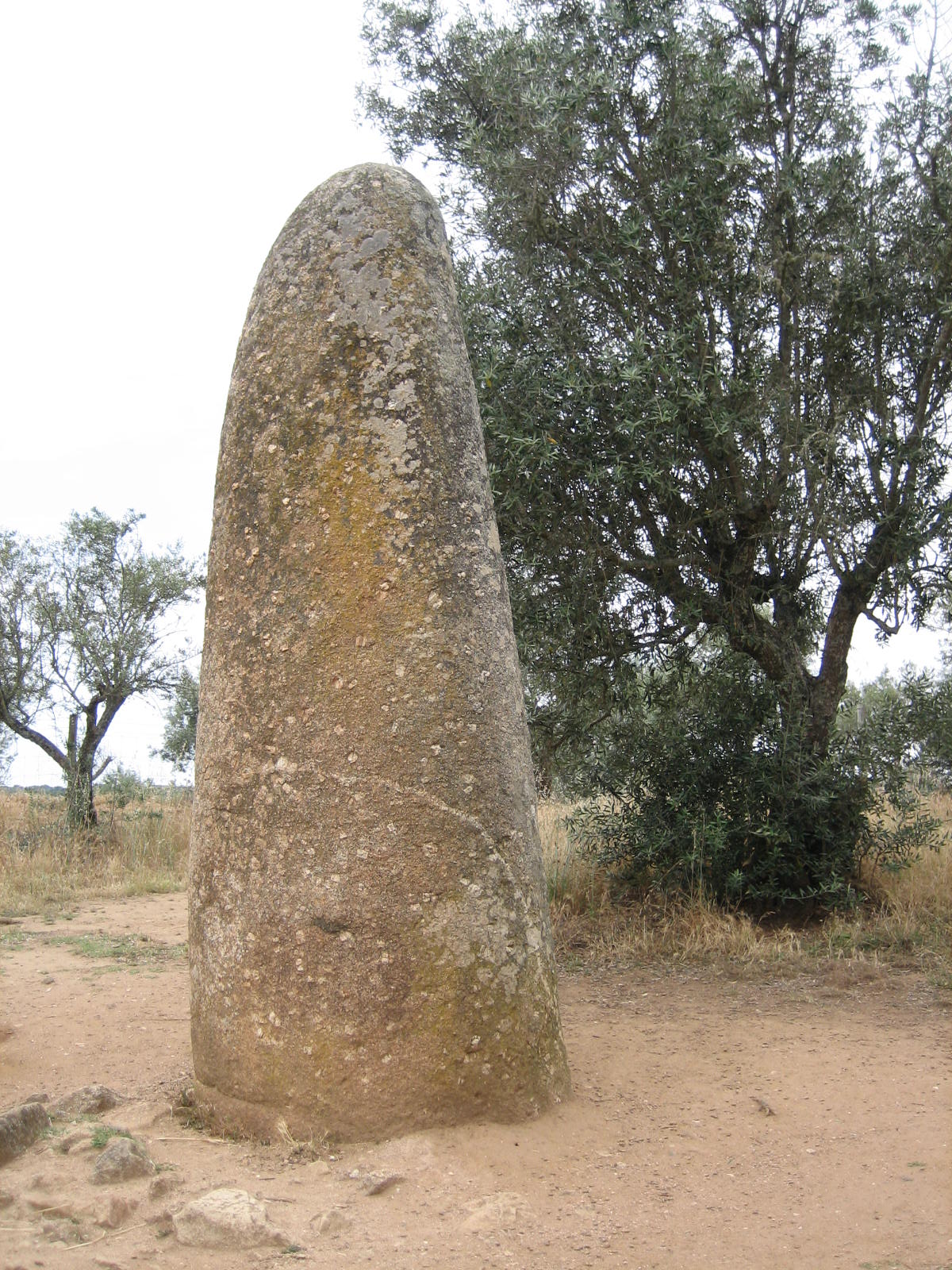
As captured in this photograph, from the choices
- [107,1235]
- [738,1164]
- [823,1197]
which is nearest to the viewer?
[107,1235]

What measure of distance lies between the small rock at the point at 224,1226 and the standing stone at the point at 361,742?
1.78ft

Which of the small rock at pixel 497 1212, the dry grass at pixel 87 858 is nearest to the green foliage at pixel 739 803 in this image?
the small rock at pixel 497 1212

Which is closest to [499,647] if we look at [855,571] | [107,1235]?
[107,1235]

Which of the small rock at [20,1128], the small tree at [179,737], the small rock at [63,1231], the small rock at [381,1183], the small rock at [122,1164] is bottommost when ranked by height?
the small rock at [381,1183]

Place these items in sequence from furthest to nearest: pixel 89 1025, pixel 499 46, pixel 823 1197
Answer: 1. pixel 499 46
2. pixel 89 1025
3. pixel 823 1197

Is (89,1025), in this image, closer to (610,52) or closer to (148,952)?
(148,952)

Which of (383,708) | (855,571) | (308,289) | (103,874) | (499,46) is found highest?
(499,46)

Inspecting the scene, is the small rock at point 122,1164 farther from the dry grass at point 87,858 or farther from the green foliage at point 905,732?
the dry grass at point 87,858

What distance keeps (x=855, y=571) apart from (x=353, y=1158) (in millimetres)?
5126

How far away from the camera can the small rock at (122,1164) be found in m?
2.95

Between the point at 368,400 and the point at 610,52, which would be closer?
the point at 368,400

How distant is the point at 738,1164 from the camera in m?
3.33

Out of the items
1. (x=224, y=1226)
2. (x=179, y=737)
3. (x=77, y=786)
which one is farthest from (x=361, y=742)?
(x=179, y=737)

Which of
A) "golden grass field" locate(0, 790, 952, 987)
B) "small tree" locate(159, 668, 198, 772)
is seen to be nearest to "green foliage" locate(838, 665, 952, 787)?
"golden grass field" locate(0, 790, 952, 987)
